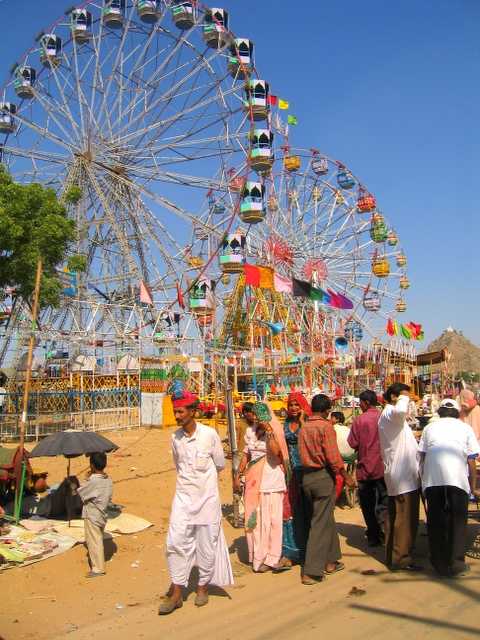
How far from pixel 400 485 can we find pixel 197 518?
1.56 m

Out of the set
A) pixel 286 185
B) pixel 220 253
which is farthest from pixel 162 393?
pixel 286 185

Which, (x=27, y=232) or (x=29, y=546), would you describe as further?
(x=27, y=232)

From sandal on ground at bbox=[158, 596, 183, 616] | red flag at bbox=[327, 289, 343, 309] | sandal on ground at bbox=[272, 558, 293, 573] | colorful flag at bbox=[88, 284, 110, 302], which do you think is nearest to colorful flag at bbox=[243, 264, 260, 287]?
red flag at bbox=[327, 289, 343, 309]

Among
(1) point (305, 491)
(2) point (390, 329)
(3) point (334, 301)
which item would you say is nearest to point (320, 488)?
(1) point (305, 491)

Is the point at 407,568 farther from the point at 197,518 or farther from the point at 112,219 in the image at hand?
the point at 112,219

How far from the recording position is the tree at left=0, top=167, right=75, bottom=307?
40.9ft

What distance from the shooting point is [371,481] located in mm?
5453

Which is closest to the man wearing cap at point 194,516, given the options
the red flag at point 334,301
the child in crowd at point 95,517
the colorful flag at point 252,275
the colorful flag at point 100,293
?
the child in crowd at point 95,517

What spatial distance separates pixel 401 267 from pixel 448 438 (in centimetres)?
3087

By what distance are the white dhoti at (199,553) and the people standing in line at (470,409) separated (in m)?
2.64

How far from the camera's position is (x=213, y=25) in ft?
70.5

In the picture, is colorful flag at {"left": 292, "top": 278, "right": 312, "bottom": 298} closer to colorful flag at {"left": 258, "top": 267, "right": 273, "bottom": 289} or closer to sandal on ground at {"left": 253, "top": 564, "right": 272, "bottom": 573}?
colorful flag at {"left": 258, "top": 267, "right": 273, "bottom": 289}

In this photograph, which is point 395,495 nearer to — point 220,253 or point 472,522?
point 472,522

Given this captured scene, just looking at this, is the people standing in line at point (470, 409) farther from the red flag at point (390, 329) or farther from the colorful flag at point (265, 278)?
the red flag at point (390, 329)
